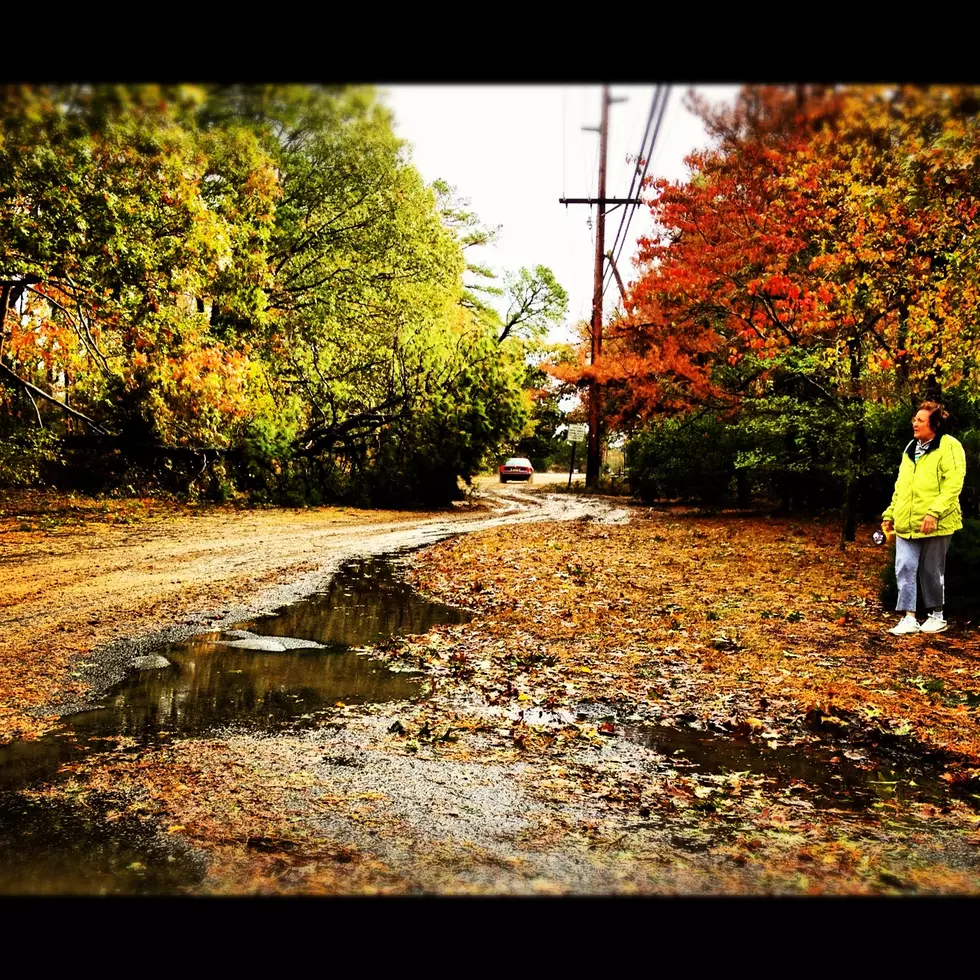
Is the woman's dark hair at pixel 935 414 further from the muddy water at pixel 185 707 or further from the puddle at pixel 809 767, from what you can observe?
the muddy water at pixel 185 707

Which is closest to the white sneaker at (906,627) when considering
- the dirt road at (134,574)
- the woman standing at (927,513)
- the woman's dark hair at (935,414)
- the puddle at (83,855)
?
the woman standing at (927,513)

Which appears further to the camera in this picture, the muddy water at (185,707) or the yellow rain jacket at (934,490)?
the yellow rain jacket at (934,490)

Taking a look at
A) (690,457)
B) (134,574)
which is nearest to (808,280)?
(690,457)

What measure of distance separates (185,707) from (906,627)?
6.38 metres

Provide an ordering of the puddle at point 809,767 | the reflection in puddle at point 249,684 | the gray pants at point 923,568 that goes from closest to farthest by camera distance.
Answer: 1. the puddle at point 809,767
2. the reflection in puddle at point 249,684
3. the gray pants at point 923,568

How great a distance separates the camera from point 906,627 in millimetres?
7551

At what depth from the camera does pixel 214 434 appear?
1884 centimetres

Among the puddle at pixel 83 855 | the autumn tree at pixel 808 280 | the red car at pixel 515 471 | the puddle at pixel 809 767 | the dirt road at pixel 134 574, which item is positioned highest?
the autumn tree at pixel 808 280

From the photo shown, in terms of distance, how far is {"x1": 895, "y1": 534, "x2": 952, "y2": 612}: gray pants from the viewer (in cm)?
746

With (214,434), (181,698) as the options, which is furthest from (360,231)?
(181,698)

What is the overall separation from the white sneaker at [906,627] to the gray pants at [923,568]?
115 mm

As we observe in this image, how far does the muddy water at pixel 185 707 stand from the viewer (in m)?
3.01

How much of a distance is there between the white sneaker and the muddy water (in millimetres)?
4200
